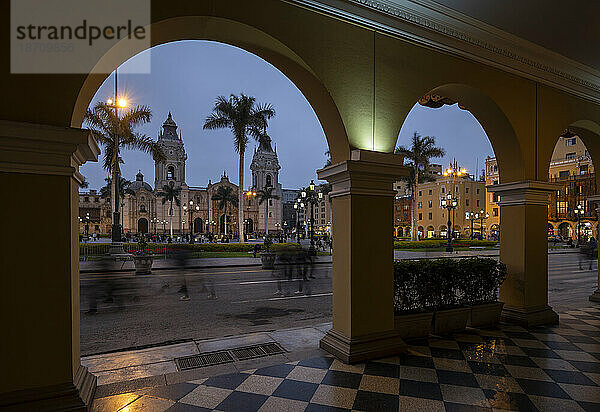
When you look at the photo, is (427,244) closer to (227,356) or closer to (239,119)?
(239,119)

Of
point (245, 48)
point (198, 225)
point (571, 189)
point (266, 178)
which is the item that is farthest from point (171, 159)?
point (245, 48)

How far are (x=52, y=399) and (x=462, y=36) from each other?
23.5 ft

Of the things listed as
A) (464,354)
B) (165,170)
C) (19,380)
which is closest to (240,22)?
(19,380)

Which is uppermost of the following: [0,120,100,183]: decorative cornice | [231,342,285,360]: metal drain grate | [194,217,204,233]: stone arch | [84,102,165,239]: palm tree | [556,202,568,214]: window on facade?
[84,102,165,239]: palm tree

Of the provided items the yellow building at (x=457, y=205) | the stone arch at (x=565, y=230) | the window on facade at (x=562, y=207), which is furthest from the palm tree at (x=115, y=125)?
the stone arch at (x=565, y=230)

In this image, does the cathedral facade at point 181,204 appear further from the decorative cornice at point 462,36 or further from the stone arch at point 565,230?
the decorative cornice at point 462,36

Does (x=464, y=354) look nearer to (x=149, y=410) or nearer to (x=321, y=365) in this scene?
(x=321, y=365)

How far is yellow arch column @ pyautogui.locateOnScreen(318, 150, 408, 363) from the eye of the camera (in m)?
4.71

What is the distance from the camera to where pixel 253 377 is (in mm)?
4168

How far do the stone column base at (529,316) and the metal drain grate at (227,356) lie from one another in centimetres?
448

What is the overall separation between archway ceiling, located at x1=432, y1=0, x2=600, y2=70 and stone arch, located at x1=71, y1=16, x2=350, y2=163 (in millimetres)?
1719

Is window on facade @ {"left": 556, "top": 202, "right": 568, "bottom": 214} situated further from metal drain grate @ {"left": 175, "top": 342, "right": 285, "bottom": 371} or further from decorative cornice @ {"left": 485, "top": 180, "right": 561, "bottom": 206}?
metal drain grate @ {"left": 175, "top": 342, "right": 285, "bottom": 371}

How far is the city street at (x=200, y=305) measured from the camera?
6395 mm

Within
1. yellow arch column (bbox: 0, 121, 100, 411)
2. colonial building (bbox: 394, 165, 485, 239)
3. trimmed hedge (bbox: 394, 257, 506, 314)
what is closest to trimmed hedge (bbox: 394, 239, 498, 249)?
colonial building (bbox: 394, 165, 485, 239)
